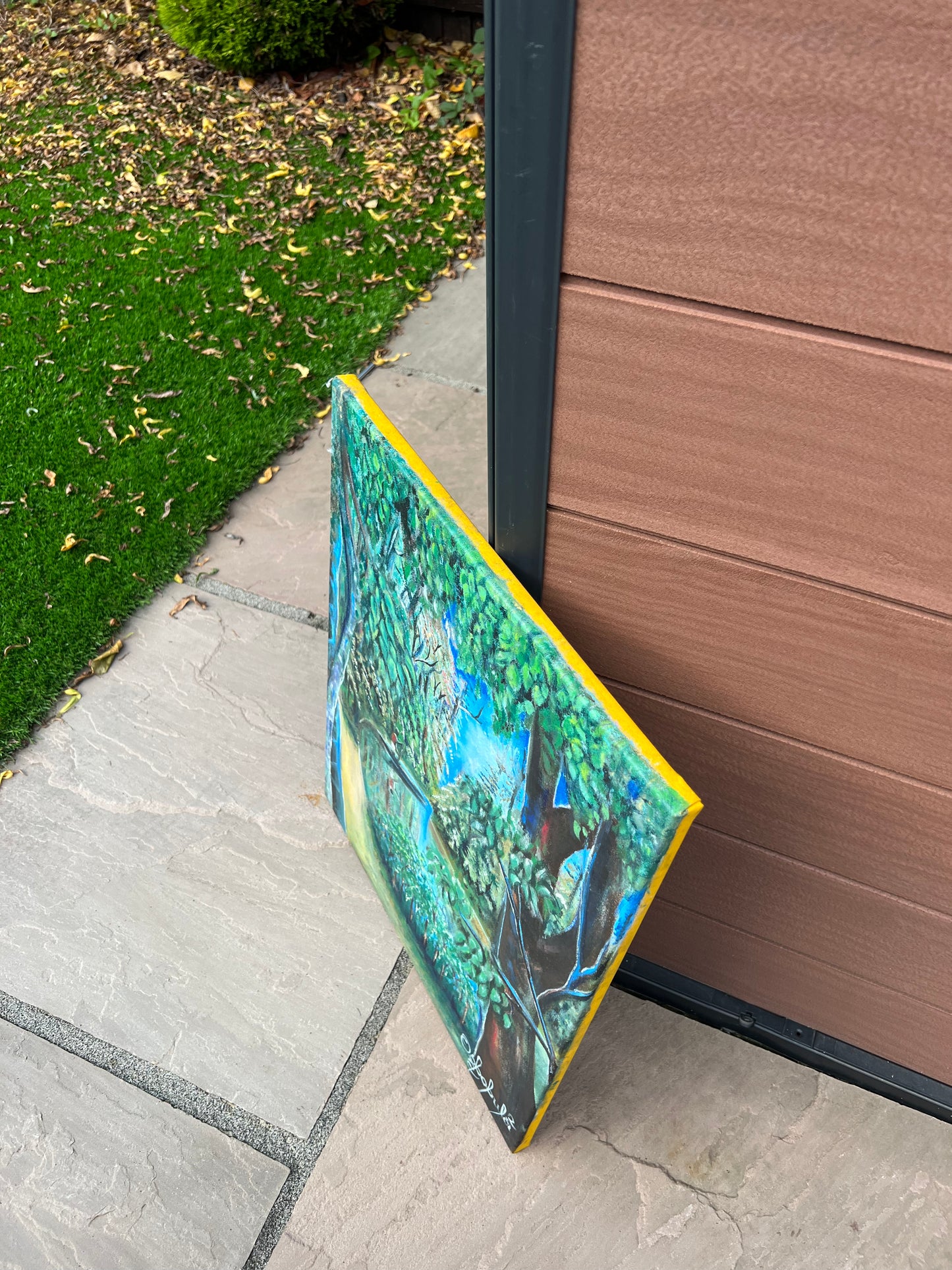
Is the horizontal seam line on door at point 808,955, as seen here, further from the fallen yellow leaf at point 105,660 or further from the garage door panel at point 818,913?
the fallen yellow leaf at point 105,660

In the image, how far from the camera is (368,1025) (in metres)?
2.09

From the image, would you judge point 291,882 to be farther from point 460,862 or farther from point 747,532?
point 747,532

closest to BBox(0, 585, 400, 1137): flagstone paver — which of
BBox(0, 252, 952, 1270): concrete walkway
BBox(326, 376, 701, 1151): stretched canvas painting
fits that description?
BBox(0, 252, 952, 1270): concrete walkway

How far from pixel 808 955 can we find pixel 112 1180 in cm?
143

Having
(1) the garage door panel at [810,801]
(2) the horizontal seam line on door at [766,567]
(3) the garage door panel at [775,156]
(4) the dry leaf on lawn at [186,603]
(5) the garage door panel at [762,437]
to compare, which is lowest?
(4) the dry leaf on lawn at [186,603]

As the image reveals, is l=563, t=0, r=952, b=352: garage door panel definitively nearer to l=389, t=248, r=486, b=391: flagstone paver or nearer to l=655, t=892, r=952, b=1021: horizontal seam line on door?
l=655, t=892, r=952, b=1021: horizontal seam line on door

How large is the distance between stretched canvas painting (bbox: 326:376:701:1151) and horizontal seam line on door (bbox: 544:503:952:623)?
0.15m

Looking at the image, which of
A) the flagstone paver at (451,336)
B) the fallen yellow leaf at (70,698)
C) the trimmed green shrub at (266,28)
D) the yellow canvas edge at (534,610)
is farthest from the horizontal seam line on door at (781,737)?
the trimmed green shrub at (266,28)

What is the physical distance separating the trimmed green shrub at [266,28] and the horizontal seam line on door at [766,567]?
18.4ft

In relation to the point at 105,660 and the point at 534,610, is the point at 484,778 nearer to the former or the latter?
the point at 534,610

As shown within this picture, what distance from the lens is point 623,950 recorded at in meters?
1.27

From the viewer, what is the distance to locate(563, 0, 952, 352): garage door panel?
0.83 metres
